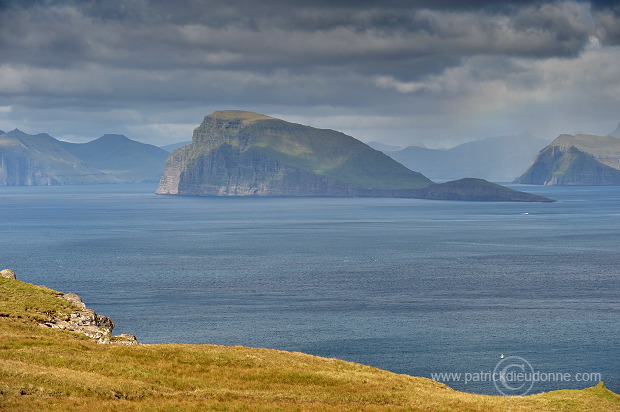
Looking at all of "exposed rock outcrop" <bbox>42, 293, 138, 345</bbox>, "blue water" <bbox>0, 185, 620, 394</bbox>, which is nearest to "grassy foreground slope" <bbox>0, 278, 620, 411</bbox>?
"exposed rock outcrop" <bbox>42, 293, 138, 345</bbox>

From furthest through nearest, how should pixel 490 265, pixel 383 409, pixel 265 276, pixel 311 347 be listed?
1. pixel 490 265
2. pixel 265 276
3. pixel 311 347
4. pixel 383 409

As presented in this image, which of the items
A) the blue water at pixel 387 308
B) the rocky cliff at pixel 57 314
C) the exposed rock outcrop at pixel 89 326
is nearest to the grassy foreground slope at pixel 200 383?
the exposed rock outcrop at pixel 89 326

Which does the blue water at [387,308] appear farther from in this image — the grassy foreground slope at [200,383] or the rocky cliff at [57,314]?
the grassy foreground slope at [200,383]

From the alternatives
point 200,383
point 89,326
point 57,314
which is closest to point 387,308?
point 89,326

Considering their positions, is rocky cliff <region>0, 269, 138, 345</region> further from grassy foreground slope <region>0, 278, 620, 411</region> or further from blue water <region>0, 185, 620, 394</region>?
blue water <region>0, 185, 620, 394</region>

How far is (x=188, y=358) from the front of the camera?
54469 millimetres

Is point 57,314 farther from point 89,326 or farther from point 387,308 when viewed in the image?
point 387,308

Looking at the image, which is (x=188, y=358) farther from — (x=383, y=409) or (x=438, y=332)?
(x=438, y=332)

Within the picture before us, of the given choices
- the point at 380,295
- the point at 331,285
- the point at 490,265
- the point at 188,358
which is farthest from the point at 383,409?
the point at 490,265

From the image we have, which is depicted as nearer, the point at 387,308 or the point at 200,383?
the point at 200,383

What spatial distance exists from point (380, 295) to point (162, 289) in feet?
154

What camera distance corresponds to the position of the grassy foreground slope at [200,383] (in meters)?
42.9

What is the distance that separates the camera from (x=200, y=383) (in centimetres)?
4856

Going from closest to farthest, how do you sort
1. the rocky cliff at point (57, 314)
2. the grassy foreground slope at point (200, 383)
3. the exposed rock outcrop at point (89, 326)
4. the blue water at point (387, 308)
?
1. the grassy foreground slope at point (200, 383)
2. the exposed rock outcrop at point (89, 326)
3. the rocky cliff at point (57, 314)
4. the blue water at point (387, 308)
